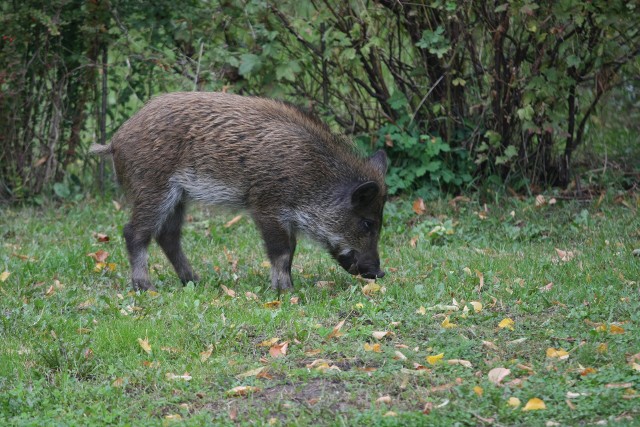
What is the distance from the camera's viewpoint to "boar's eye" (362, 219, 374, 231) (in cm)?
788

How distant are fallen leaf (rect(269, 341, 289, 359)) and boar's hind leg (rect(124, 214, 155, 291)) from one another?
203 cm

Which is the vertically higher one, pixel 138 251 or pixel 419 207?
pixel 138 251

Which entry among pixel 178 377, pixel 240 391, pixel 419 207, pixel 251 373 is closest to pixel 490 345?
pixel 251 373

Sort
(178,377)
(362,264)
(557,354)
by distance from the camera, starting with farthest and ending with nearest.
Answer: (362,264) < (557,354) < (178,377)

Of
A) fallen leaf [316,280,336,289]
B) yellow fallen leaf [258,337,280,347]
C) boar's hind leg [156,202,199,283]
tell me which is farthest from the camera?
boar's hind leg [156,202,199,283]

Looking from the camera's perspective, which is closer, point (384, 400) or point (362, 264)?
point (384, 400)

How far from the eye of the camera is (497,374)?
5.41m

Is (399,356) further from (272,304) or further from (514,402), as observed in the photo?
(272,304)

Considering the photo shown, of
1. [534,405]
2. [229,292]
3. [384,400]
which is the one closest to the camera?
[534,405]

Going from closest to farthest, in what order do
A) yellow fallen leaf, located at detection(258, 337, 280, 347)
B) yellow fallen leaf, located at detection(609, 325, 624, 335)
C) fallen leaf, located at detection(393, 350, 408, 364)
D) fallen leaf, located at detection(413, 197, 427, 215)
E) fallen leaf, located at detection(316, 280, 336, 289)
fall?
1. fallen leaf, located at detection(393, 350, 408, 364)
2. yellow fallen leaf, located at detection(609, 325, 624, 335)
3. yellow fallen leaf, located at detection(258, 337, 280, 347)
4. fallen leaf, located at detection(316, 280, 336, 289)
5. fallen leaf, located at detection(413, 197, 427, 215)

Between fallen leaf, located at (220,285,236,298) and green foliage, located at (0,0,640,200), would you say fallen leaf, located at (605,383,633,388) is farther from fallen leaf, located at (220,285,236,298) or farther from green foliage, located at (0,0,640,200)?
green foliage, located at (0,0,640,200)

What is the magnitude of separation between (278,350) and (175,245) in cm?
241

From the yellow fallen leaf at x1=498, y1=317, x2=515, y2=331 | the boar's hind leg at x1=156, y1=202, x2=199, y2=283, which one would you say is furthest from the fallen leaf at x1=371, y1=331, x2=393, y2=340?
the boar's hind leg at x1=156, y1=202, x2=199, y2=283

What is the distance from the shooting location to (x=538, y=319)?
6406 millimetres
